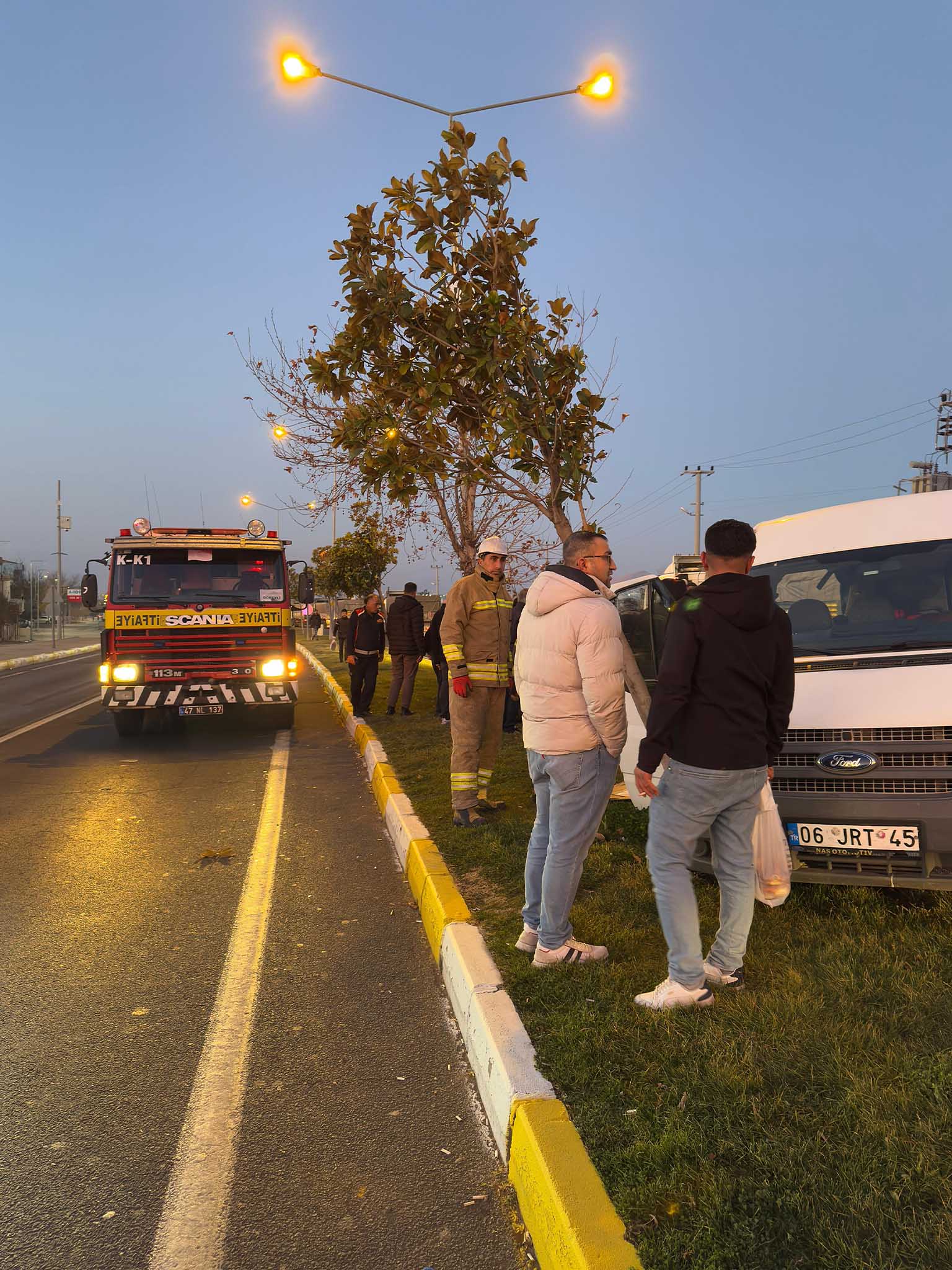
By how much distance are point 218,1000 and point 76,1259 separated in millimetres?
1600

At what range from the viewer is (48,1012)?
3.89 m

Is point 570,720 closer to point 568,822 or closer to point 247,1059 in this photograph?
point 568,822

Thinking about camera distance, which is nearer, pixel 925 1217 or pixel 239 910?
pixel 925 1217

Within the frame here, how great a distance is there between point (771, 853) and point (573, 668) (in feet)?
3.56

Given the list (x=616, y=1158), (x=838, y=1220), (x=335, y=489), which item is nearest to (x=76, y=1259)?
(x=616, y=1158)

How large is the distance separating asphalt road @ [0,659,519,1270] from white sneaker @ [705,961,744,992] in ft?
3.53

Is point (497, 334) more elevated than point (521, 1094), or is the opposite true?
point (497, 334)

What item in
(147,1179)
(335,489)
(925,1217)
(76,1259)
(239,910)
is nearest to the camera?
(925,1217)

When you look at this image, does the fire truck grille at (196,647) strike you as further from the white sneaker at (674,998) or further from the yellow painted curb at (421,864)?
the white sneaker at (674,998)

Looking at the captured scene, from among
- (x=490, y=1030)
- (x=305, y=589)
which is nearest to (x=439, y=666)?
(x=305, y=589)

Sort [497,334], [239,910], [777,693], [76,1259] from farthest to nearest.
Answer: [497,334] < [239,910] < [777,693] < [76,1259]

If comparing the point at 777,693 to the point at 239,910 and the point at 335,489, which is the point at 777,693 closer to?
the point at 239,910

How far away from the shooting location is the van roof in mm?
5270

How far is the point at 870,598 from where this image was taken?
5.23 m
